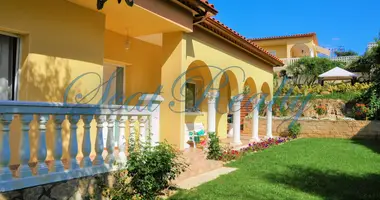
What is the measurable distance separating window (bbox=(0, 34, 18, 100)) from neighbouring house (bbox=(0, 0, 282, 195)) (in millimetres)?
18

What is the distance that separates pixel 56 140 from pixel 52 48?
2.52 meters

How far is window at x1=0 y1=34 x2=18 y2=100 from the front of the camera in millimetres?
6027

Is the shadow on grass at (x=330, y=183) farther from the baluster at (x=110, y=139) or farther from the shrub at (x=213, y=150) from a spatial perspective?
the baluster at (x=110, y=139)

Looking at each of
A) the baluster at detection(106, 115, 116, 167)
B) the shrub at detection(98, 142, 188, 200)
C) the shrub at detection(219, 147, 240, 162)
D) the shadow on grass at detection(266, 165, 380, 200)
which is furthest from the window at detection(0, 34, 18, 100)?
the shrub at detection(219, 147, 240, 162)

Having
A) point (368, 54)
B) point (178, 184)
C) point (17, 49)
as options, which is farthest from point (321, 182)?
point (368, 54)

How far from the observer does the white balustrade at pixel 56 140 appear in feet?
13.6

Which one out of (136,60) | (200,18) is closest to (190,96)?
(136,60)

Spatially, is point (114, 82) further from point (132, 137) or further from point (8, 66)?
point (132, 137)

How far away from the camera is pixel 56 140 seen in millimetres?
4793

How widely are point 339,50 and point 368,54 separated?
141 ft

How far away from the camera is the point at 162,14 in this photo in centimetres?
781

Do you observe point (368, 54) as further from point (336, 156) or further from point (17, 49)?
point (17, 49)

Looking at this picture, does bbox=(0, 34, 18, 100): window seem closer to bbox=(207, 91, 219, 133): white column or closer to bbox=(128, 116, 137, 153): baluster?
bbox=(128, 116, 137, 153): baluster

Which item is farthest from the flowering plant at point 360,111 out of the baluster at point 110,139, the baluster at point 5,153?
the baluster at point 5,153
